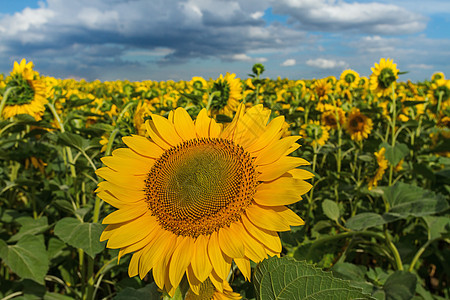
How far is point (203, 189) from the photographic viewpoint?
85 centimetres

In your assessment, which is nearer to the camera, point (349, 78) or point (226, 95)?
point (226, 95)

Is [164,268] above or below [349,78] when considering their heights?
below

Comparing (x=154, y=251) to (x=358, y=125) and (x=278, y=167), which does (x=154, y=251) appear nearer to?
(x=278, y=167)

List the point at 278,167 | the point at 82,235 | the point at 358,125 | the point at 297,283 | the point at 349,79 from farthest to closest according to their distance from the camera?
1. the point at 349,79
2. the point at 358,125
3. the point at 82,235
4. the point at 278,167
5. the point at 297,283

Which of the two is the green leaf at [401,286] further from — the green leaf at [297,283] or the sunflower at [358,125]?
the sunflower at [358,125]

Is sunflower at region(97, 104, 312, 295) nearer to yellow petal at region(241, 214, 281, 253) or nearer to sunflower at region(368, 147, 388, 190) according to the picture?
yellow petal at region(241, 214, 281, 253)

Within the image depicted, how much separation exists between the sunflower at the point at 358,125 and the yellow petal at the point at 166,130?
3701 mm

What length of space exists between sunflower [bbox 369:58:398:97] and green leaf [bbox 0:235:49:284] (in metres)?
3.52

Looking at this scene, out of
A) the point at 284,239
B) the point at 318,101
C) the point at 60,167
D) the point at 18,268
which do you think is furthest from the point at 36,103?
the point at 318,101

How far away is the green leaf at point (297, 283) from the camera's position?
716mm

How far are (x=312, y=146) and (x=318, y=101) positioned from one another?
175cm

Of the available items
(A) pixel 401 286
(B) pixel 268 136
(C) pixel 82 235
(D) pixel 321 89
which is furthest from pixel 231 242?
(D) pixel 321 89

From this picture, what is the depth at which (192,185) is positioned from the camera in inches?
34.1

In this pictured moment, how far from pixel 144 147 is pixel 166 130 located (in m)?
0.08
